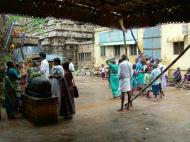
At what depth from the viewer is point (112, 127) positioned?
332 inches

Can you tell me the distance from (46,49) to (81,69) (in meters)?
3.83

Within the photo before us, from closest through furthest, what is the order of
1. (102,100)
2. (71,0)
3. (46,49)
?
(71,0) → (102,100) → (46,49)

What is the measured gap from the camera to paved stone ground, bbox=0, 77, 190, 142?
7395 millimetres

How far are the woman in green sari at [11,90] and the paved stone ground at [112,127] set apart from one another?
328mm

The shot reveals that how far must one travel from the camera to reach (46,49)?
32.2 meters

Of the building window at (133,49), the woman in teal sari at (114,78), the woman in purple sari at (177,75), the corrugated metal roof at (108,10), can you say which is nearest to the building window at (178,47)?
the woman in purple sari at (177,75)

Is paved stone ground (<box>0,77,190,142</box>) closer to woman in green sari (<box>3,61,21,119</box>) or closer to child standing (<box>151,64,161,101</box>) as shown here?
woman in green sari (<box>3,61,21,119</box>)

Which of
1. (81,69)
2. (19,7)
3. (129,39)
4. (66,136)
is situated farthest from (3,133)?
(81,69)

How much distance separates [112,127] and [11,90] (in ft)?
10.7

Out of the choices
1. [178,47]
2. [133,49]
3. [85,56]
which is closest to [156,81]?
[178,47]

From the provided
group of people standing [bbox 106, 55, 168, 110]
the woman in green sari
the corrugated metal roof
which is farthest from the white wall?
the woman in green sari

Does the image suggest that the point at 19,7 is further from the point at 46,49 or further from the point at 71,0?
the point at 46,49

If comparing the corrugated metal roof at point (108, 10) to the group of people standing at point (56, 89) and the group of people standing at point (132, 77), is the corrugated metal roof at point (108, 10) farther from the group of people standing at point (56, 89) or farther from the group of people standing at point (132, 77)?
the group of people standing at point (132, 77)

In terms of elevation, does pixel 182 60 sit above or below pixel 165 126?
above
